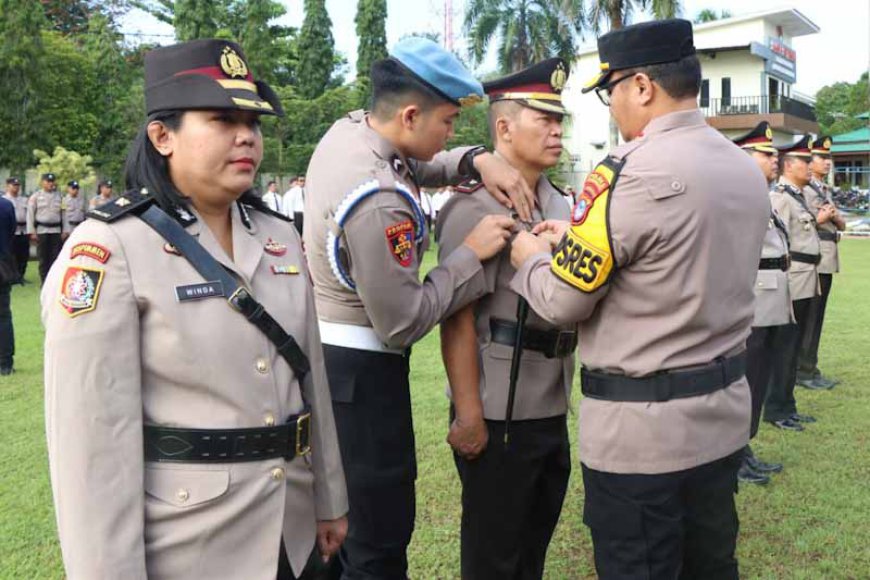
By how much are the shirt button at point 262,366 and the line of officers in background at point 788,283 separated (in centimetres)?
368

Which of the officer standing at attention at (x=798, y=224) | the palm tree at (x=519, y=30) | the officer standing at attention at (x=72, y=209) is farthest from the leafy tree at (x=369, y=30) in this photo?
the officer standing at attention at (x=798, y=224)

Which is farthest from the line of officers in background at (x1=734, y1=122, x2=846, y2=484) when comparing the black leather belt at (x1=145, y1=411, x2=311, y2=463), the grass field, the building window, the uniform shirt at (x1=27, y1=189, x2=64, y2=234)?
the building window

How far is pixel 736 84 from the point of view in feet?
120

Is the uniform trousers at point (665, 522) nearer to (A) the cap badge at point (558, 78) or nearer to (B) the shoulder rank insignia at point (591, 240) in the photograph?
(B) the shoulder rank insignia at point (591, 240)

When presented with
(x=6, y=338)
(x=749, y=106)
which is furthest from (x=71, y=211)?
(x=749, y=106)

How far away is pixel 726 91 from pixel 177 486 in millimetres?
38547

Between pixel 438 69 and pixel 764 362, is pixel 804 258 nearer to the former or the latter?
pixel 764 362

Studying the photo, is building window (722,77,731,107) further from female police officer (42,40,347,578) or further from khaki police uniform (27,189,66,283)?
female police officer (42,40,347,578)

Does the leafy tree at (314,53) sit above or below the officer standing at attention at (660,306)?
Result: above

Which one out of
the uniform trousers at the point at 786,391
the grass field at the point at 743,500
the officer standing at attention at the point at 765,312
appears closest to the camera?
the grass field at the point at 743,500

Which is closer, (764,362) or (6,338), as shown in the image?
(764,362)

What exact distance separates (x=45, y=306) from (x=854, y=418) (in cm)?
587

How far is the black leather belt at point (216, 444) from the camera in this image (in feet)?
5.74

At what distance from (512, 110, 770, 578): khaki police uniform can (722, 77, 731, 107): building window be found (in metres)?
36.9
